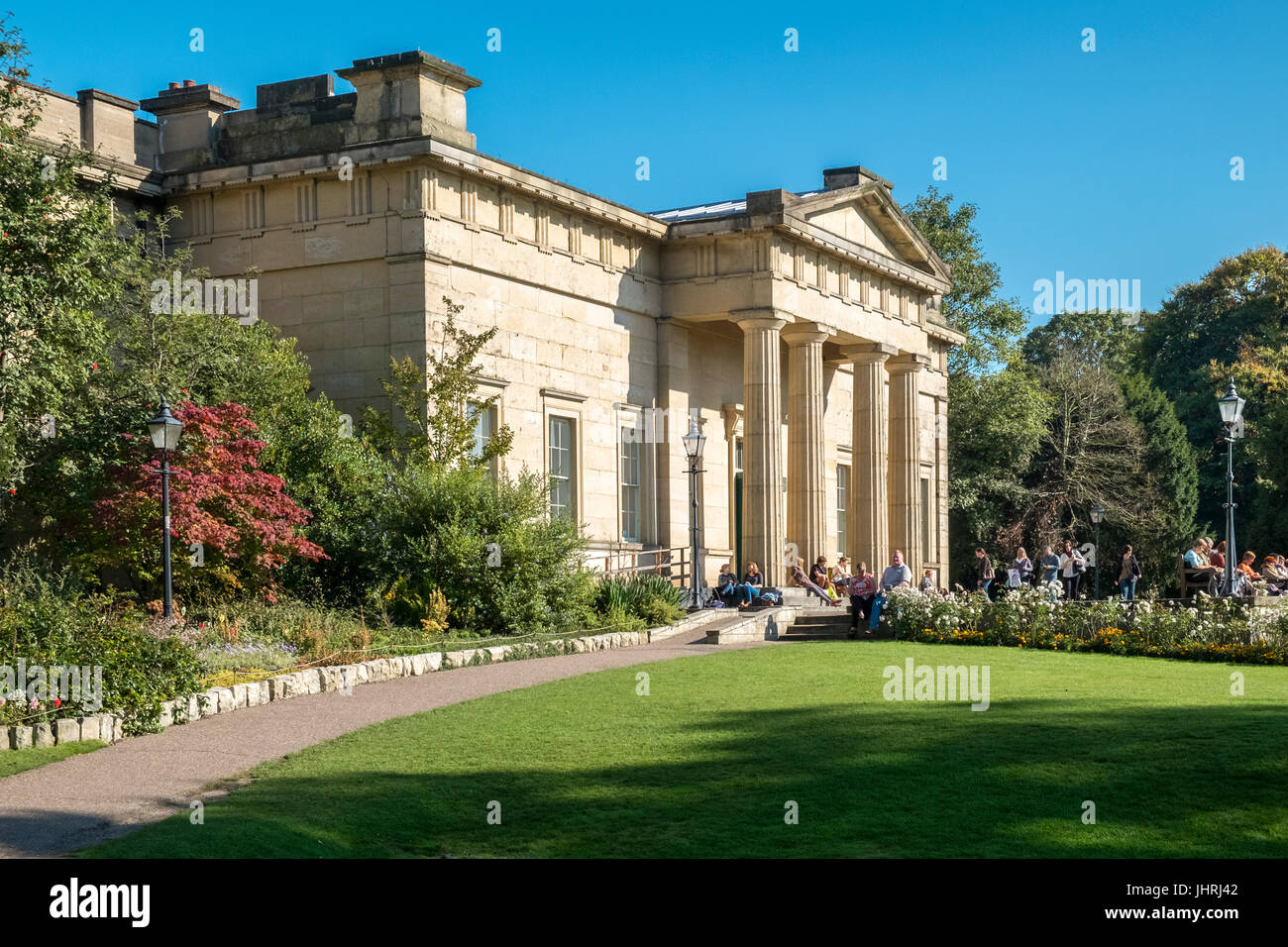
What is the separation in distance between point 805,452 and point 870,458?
13.4 ft

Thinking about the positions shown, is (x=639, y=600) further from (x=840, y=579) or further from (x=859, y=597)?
(x=840, y=579)

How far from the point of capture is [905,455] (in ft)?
139

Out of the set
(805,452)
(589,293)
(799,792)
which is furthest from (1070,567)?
(799,792)

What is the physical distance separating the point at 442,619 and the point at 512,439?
20.7ft

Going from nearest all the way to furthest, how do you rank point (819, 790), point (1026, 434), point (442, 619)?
point (819, 790) < point (442, 619) < point (1026, 434)

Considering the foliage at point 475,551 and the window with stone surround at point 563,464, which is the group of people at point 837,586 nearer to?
the window with stone surround at point 563,464

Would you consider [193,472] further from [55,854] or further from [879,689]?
[55,854]

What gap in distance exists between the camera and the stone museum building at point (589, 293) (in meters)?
28.8

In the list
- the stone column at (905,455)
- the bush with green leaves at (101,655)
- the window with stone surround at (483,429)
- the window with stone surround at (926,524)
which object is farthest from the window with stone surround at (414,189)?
the window with stone surround at (926,524)

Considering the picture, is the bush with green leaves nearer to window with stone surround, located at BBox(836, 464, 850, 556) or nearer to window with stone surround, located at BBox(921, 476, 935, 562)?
window with stone surround, located at BBox(836, 464, 850, 556)
